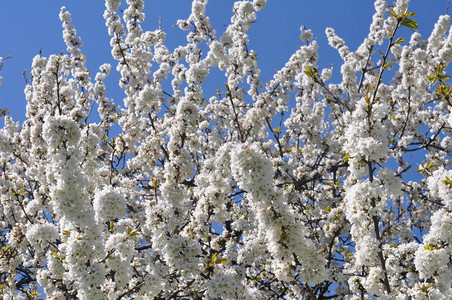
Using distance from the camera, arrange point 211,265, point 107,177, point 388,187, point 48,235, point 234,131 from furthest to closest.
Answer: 1. point 234,131
2. point 107,177
3. point 48,235
4. point 211,265
5. point 388,187

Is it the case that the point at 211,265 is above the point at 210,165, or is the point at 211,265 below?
below

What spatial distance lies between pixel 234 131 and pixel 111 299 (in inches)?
295

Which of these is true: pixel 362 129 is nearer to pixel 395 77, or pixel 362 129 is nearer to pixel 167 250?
pixel 167 250

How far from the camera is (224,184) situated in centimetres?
696

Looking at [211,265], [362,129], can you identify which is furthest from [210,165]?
[362,129]

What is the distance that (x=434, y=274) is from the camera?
4.89 meters

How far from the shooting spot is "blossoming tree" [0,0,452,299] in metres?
5.02

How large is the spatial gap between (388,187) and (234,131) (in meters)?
7.74

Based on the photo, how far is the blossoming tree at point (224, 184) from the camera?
5.02 m

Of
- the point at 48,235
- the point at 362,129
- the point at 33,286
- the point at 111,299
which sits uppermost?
the point at 33,286

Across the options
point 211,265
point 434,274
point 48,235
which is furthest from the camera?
point 48,235

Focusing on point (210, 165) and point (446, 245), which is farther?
point (210, 165)

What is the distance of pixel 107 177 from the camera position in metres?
8.38

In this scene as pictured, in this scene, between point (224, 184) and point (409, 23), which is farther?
point (224, 184)
